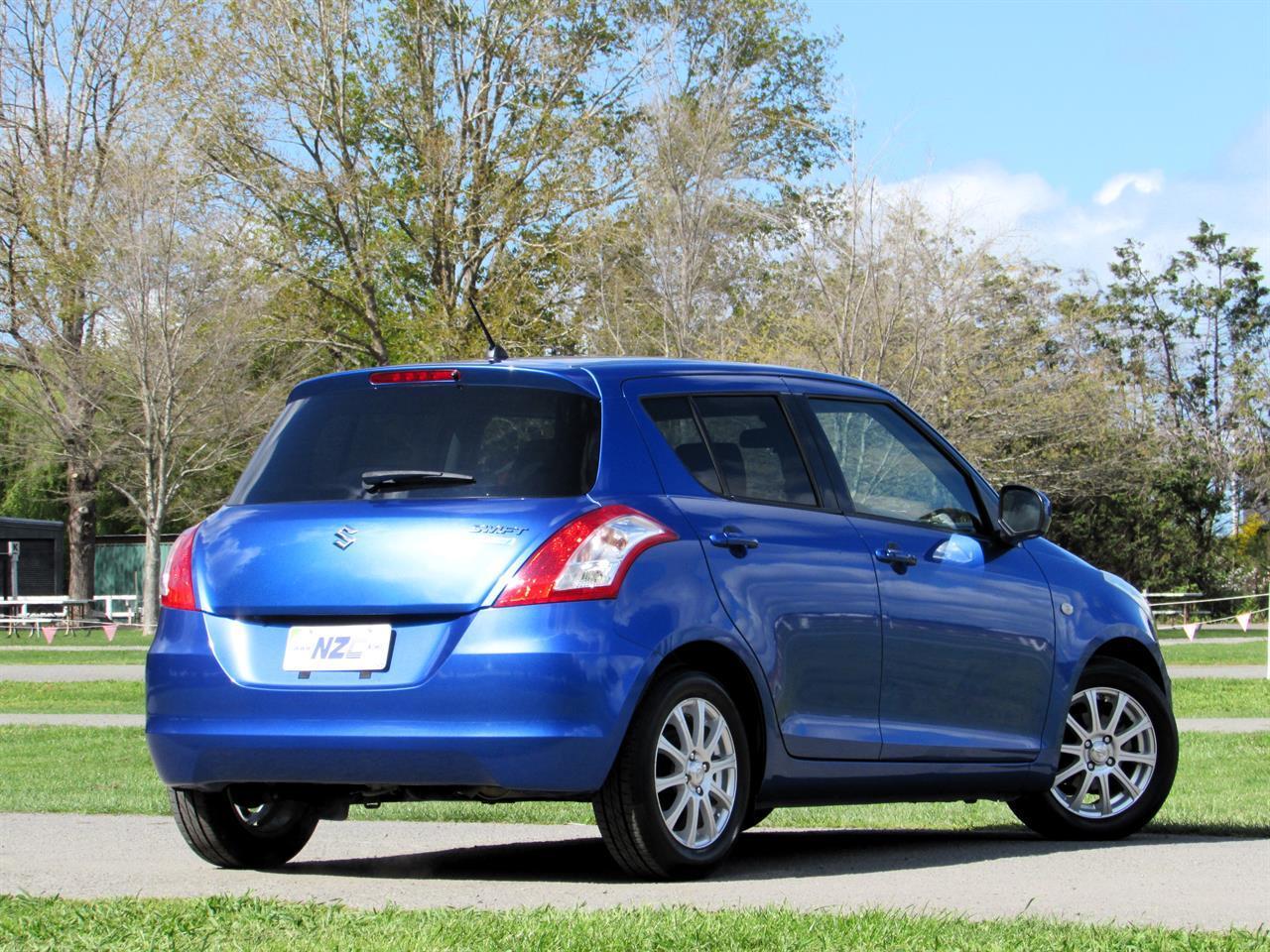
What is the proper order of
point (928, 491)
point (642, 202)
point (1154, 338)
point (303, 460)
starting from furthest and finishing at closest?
point (1154, 338)
point (642, 202)
point (928, 491)
point (303, 460)

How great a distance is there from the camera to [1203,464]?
167ft

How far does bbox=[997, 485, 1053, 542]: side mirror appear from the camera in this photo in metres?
7.88

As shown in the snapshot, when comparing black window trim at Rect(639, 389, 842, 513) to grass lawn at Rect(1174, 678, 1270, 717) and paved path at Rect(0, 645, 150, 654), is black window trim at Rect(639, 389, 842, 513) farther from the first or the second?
paved path at Rect(0, 645, 150, 654)

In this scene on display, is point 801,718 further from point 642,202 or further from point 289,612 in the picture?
point 642,202

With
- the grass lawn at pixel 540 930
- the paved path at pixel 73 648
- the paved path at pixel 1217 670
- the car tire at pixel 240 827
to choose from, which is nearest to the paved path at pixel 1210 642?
the paved path at pixel 1217 670

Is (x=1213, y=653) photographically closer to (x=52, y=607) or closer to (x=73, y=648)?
(x=73, y=648)

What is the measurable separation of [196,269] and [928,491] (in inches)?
1175

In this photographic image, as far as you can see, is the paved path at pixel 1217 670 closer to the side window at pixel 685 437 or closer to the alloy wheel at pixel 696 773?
the side window at pixel 685 437

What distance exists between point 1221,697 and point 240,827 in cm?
1473

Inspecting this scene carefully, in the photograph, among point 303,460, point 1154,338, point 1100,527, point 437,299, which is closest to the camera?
point 303,460

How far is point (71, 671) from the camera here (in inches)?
1099

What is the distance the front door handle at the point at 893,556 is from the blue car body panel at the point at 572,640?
0.04m

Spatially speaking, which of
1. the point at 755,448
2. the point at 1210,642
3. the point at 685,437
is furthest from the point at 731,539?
the point at 1210,642

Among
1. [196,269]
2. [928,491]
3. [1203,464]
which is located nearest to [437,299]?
[196,269]
